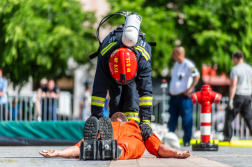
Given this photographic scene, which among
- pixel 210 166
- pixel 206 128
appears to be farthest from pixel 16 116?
pixel 210 166

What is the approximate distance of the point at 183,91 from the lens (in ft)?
25.1

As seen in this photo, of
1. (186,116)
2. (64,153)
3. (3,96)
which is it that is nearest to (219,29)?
(186,116)

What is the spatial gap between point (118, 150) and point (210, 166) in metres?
0.89

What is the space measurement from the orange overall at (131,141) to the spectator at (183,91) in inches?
120

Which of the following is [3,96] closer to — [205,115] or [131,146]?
[205,115]

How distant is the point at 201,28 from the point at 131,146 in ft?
35.8

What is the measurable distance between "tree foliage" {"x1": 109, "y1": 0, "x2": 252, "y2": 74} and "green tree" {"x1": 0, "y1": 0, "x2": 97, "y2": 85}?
1381 mm

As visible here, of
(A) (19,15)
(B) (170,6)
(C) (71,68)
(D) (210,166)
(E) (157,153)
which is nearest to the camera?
(D) (210,166)

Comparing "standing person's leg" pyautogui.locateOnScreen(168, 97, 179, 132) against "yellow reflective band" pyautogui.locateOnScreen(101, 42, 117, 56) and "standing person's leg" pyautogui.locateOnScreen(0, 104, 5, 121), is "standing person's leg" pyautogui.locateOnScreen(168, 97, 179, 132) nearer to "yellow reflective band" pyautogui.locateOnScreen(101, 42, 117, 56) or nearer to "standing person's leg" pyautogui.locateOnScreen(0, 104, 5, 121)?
"yellow reflective band" pyautogui.locateOnScreen(101, 42, 117, 56)

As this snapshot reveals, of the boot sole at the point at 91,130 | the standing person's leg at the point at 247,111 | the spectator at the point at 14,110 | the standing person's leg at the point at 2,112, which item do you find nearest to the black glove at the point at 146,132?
the boot sole at the point at 91,130

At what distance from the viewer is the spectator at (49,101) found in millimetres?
11289

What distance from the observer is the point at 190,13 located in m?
14.4

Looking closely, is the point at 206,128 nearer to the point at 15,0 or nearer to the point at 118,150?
the point at 118,150

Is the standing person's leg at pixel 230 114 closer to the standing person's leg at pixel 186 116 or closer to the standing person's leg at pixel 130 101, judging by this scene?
the standing person's leg at pixel 186 116
